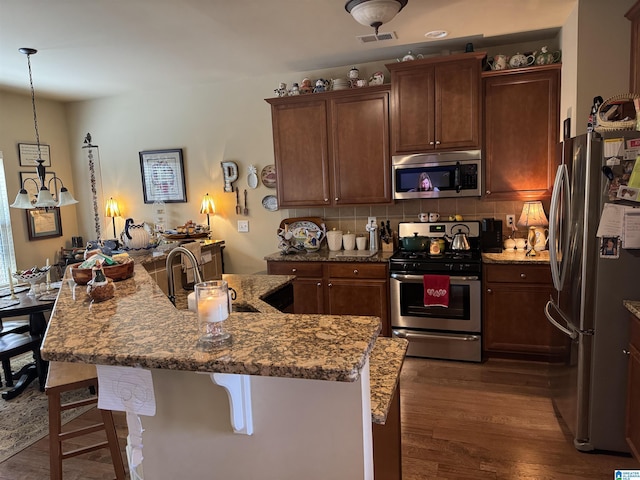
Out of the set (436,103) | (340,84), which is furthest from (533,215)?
(340,84)

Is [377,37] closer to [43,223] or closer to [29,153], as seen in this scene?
[29,153]

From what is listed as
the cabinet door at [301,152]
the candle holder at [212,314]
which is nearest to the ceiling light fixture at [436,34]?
the cabinet door at [301,152]

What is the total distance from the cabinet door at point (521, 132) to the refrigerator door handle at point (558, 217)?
1.07 meters

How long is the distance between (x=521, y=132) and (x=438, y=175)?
2.38 ft

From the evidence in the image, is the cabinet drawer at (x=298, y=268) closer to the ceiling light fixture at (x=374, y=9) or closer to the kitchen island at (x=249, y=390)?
the ceiling light fixture at (x=374, y=9)

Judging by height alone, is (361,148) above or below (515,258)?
above

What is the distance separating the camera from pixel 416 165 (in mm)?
3729

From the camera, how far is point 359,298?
12.5ft

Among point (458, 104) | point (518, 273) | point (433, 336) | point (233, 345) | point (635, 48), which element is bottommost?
point (433, 336)

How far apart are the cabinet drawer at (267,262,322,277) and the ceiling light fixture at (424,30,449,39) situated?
206 cm

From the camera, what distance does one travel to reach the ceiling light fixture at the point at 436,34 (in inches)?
129

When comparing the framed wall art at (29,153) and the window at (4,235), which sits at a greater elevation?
the framed wall art at (29,153)

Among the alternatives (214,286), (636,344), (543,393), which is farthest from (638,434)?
(214,286)

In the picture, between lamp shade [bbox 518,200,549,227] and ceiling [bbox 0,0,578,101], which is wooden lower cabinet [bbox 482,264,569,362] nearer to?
lamp shade [bbox 518,200,549,227]
